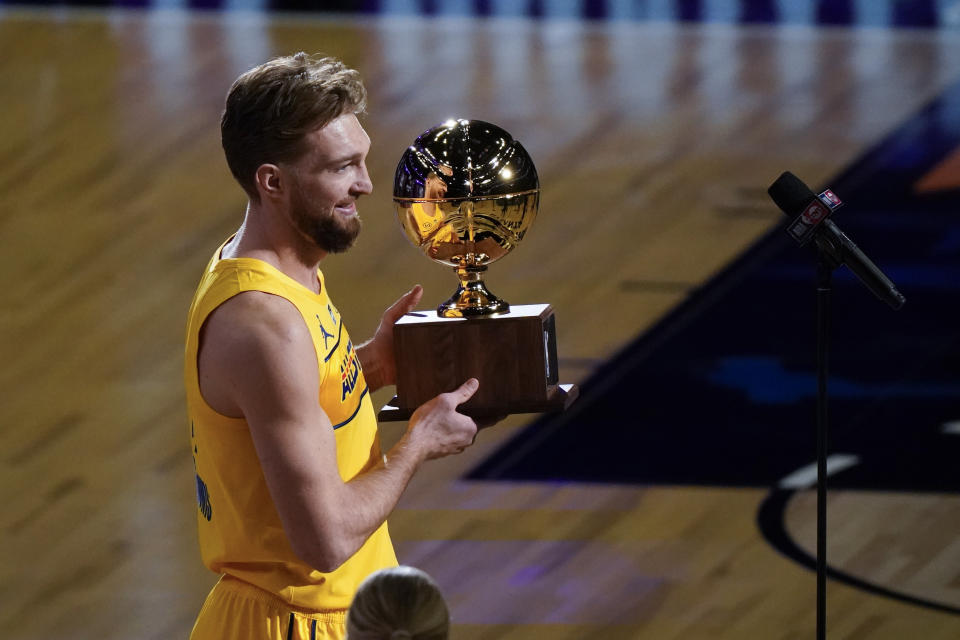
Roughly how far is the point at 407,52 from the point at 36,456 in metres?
3.86

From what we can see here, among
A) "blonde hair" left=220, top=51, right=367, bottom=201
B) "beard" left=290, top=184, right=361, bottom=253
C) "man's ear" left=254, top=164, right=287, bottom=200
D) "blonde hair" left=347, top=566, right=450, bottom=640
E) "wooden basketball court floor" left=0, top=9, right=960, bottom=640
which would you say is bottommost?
"wooden basketball court floor" left=0, top=9, right=960, bottom=640

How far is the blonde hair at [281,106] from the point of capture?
1723 millimetres

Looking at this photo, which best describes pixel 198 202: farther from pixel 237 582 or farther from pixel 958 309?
pixel 237 582

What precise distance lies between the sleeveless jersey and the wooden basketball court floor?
4.80 feet

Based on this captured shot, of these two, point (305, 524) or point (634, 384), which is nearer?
point (305, 524)

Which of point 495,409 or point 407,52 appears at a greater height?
point 495,409

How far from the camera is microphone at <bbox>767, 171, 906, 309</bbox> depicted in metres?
1.92

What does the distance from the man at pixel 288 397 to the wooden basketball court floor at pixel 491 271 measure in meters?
1.46

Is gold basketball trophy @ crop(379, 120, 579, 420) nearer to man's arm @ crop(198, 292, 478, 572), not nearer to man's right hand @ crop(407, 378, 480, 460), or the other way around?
man's right hand @ crop(407, 378, 480, 460)

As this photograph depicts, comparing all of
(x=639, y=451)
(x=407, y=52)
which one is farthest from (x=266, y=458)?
(x=407, y=52)

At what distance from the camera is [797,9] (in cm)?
780

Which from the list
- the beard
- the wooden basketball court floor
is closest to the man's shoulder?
the beard

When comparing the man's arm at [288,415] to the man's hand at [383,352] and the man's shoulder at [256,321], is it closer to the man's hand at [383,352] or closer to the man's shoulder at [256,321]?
the man's shoulder at [256,321]

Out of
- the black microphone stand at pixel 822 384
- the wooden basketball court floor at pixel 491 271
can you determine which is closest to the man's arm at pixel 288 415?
the black microphone stand at pixel 822 384
